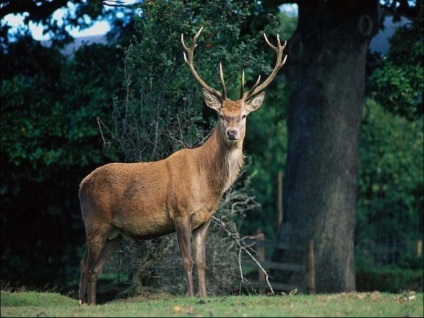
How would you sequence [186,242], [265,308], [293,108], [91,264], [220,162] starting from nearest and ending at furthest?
[265,308], [186,242], [220,162], [91,264], [293,108]

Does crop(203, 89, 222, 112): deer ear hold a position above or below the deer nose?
above

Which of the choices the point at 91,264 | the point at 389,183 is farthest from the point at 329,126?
the point at 389,183

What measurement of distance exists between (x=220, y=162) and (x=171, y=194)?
0.74 meters

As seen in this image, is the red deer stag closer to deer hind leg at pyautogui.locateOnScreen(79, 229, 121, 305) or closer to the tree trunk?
deer hind leg at pyautogui.locateOnScreen(79, 229, 121, 305)

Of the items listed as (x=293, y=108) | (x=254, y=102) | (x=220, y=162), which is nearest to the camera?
(x=220, y=162)

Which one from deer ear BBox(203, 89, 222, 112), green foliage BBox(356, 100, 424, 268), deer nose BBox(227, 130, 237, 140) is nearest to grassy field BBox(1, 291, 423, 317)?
deer nose BBox(227, 130, 237, 140)

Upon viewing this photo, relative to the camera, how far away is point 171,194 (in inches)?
468

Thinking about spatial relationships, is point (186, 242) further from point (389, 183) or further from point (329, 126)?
point (389, 183)

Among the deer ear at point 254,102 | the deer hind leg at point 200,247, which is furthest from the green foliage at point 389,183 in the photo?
the deer hind leg at point 200,247

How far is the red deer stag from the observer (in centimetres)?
1180

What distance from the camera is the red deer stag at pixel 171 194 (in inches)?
464

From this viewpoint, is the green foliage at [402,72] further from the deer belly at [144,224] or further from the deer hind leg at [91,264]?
the deer hind leg at [91,264]

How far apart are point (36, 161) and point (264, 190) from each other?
529 inches

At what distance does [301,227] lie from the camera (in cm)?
1861
